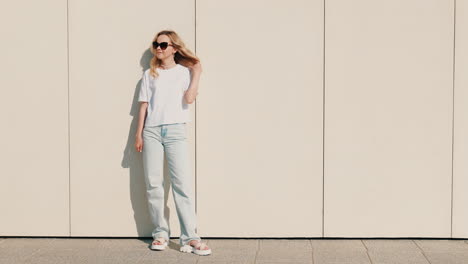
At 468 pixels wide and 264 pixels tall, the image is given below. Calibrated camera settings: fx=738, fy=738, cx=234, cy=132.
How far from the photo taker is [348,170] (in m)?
7.04

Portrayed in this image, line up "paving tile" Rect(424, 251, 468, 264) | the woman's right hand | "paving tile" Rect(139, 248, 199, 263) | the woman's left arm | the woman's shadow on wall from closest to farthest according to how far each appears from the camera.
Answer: "paving tile" Rect(424, 251, 468, 264) < "paving tile" Rect(139, 248, 199, 263) < the woman's left arm < the woman's right hand < the woman's shadow on wall

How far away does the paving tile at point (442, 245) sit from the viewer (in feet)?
21.9

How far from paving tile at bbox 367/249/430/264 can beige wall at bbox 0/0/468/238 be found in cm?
51

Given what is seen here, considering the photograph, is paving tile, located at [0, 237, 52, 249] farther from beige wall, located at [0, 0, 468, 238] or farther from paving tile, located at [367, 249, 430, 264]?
paving tile, located at [367, 249, 430, 264]

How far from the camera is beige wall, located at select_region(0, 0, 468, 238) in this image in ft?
22.9

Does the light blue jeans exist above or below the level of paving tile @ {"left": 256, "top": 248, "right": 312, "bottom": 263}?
above

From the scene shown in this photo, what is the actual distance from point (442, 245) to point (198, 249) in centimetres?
227

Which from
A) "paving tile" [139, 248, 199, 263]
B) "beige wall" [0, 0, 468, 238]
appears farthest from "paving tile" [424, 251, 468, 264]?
"paving tile" [139, 248, 199, 263]

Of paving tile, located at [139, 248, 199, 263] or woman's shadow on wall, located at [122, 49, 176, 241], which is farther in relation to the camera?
woman's shadow on wall, located at [122, 49, 176, 241]

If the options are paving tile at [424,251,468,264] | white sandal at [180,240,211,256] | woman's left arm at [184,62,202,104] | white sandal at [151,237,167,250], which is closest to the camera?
paving tile at [424,251,468,264]

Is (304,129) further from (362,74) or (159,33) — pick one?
(159,33)

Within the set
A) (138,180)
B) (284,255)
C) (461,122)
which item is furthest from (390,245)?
(138,180)

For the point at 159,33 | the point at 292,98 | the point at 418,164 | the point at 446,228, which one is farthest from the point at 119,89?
the point at 446,228

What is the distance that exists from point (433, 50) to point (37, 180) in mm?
4008
